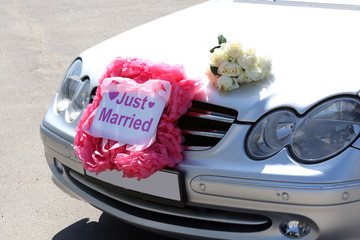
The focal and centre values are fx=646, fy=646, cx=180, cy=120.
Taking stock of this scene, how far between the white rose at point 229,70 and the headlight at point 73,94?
79 centimetres

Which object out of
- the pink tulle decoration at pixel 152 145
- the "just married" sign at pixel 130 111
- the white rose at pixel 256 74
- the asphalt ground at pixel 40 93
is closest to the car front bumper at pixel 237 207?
the pink tulle decoration at pixel 152 145

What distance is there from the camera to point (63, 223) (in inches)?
152

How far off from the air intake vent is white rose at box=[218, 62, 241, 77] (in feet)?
0.55

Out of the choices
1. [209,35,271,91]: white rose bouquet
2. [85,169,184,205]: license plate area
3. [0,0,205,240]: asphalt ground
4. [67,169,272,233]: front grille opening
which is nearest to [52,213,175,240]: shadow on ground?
[0,0,205,240]: asphalt ground

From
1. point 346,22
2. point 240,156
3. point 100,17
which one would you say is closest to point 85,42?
point 100,17

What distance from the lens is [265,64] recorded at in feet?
9.60

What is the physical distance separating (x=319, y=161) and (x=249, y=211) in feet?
1.19

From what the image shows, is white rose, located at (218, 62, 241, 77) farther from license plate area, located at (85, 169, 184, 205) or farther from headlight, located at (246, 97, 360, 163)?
license plate area, located at (85, 169, 184, 205)

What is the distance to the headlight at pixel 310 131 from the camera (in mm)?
2639

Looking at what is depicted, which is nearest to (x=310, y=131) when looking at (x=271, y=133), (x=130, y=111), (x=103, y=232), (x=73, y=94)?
(x=271, y=133)

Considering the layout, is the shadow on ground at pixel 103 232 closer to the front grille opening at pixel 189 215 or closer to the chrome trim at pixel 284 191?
the front grille opening at pixel 189 215

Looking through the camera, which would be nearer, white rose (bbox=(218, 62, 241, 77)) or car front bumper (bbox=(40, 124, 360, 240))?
car front bumper (bbox=(40, 124, 360, 240))

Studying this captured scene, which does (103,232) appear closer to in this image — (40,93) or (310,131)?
(310,131)

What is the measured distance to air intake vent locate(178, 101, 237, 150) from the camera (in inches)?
110
